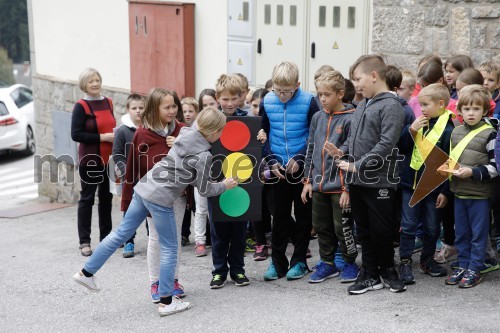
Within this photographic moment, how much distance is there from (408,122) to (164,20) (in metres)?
5.16

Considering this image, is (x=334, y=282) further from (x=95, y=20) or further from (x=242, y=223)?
(x=95, y=20)

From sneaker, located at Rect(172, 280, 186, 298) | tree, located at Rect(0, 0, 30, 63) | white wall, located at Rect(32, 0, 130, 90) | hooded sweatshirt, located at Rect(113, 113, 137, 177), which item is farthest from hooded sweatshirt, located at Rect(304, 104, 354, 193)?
tree, located at Rect(0, 0, 30, 63)

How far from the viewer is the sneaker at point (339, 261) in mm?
6090

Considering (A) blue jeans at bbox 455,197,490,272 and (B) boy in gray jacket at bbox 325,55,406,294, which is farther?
(A) blue jeans at bbox 455,197,490,272

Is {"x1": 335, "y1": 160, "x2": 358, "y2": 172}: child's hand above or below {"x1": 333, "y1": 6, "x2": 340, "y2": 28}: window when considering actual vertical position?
below

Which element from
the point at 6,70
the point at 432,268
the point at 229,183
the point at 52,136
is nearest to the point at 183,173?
the point at 229,183

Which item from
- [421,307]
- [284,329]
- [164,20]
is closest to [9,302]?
[284,329]

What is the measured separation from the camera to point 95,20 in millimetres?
11312

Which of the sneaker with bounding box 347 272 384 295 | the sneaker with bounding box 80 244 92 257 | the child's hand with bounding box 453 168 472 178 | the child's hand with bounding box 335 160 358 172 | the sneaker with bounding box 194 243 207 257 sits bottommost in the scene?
the sneaker with bounding box 80 244 92 257

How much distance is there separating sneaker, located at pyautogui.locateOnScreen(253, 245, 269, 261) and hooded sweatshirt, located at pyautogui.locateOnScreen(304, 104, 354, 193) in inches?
47.5

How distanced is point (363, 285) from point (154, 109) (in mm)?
2043

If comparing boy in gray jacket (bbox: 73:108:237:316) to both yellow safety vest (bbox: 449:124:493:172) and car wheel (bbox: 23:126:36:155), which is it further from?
car wheel (bbox: 23:126:36:155)

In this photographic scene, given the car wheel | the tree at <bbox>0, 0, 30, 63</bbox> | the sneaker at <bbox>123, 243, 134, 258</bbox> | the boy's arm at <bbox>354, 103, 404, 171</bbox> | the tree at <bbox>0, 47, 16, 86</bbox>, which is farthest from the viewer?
the tree at <bbox>0, 0, 30, 63</bbox>

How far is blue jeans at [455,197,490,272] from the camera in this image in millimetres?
5488
